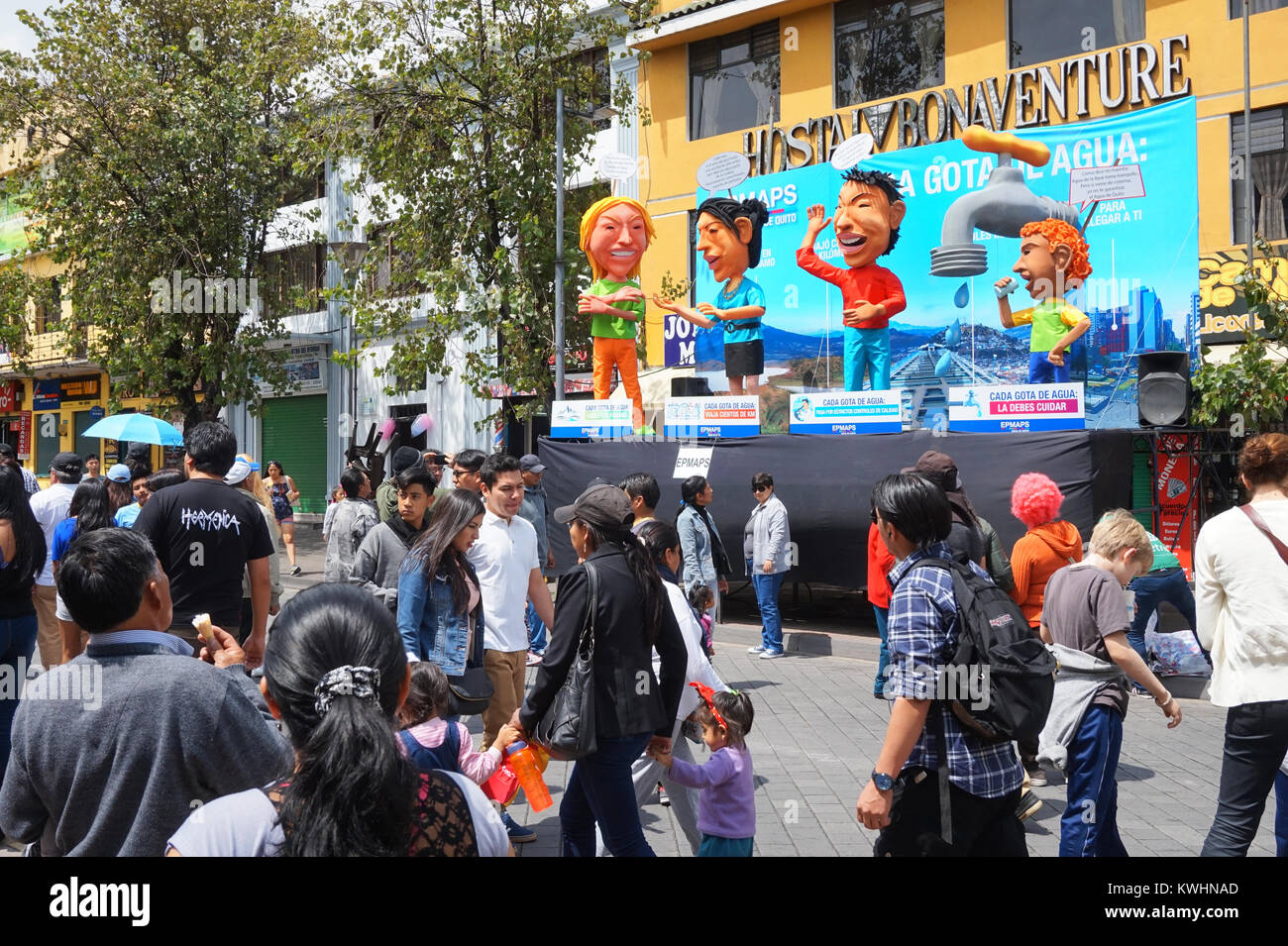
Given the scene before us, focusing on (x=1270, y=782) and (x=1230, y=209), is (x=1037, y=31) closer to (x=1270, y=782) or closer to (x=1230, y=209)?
(x=1230, y=209)

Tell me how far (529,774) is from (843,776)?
319 cm

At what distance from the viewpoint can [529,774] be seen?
150 inches

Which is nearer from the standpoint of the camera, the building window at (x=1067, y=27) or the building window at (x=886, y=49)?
the building window at (x=1067, y=27)

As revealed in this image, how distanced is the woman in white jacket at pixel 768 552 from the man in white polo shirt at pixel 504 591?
4846 mm

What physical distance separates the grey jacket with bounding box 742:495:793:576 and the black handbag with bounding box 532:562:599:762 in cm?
649

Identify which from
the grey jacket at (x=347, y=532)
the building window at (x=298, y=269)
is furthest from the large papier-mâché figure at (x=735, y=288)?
the building window at (x=298, y=269)

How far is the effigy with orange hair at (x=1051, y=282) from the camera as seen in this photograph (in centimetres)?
1256

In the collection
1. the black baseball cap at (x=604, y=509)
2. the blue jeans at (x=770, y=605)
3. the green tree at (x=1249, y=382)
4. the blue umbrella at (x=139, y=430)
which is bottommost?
the blue jeans at (x=770, y=605)

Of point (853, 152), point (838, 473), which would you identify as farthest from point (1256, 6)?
point (838, 473)

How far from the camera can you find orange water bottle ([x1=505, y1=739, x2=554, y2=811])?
12.4ft

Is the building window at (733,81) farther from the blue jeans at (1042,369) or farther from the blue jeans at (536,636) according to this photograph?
the blue jeans at (536,636)

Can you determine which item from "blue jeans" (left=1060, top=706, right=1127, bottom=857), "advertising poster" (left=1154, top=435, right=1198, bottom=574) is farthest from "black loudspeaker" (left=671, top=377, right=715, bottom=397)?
"blue jeans" (left=1060, top=706, right=1127, bottom=857)

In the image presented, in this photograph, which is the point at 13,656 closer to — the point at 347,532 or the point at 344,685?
the point at 347,532
